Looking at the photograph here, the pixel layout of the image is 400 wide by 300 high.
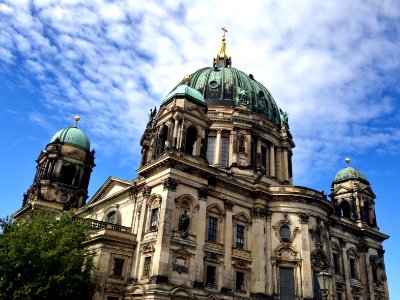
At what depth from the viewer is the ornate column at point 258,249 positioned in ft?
108

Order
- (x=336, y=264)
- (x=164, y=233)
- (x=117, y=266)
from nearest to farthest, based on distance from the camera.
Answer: (x=164, y=233)
(x=117, y=266)
(x=336, y=264)

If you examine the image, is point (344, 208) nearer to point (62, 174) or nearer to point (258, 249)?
point (258, 249)

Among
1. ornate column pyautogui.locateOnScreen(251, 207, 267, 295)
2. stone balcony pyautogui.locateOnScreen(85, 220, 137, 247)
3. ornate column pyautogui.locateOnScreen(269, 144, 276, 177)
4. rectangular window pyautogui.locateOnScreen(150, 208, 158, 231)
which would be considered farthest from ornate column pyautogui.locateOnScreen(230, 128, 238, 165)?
stone balcony pyautogui.locateOnScreen(85, 220, 137, 247)

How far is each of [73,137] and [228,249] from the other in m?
31.3

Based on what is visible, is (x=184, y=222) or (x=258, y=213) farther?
(x=258, y=213)

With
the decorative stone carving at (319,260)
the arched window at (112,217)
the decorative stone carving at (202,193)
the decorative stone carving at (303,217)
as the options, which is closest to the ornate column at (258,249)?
the decorative stone carving at (303,217)

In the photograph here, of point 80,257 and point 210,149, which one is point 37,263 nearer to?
point 80,257

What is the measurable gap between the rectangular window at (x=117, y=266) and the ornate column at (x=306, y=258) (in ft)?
49.2

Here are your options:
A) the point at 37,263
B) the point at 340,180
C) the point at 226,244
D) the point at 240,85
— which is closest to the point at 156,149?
the point at 226,244

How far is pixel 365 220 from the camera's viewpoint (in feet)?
157

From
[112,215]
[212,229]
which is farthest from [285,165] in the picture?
[112,215]

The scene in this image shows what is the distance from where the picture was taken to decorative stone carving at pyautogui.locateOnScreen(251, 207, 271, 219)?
117ft

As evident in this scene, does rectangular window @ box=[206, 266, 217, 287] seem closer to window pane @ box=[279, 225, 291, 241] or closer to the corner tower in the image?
window pane @ box=[279, 225, 291, 241]

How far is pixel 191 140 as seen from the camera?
36531mm
